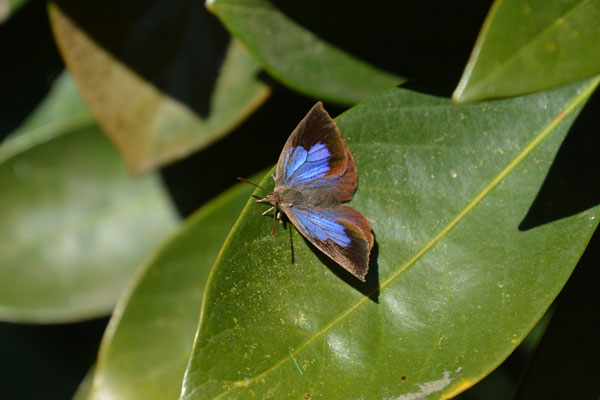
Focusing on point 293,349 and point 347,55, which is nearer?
point 293,349

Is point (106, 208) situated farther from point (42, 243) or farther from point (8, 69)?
point (8, 69)

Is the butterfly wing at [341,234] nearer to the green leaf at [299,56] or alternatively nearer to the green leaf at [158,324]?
the green leaf at [299,56]

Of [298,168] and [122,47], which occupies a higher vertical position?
[122,47]

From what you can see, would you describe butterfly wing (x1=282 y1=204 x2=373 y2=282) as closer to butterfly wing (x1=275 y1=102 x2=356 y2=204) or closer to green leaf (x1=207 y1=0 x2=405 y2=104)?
butterfly wing (x1=275 y1=102 x2=356 y2=204)

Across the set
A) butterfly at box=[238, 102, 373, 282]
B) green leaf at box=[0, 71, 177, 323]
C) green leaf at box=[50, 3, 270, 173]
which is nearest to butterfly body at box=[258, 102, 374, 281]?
butterfly at box=[238, 102, 373, 282]

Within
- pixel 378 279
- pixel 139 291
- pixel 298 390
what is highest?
pixel 378 279

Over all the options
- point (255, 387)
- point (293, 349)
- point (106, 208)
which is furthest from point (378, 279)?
point (106, 208)

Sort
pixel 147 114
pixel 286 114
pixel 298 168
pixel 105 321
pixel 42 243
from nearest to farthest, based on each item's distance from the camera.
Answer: pixel 298 168, pixel 147 114, pixel 286 114, pixel 42 243, pixel 105 321
